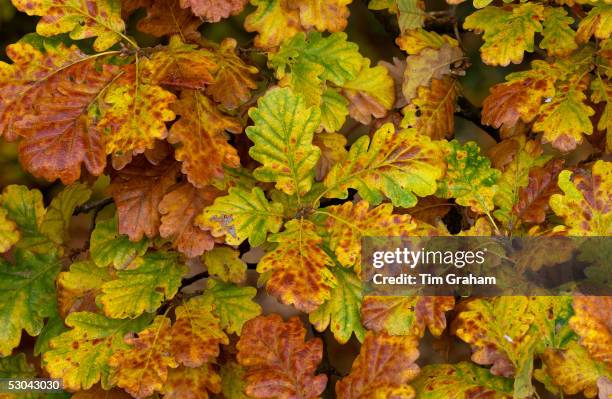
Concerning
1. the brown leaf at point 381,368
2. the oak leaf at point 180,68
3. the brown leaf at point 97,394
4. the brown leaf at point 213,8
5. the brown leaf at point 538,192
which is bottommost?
the brown leaf at point 97,394

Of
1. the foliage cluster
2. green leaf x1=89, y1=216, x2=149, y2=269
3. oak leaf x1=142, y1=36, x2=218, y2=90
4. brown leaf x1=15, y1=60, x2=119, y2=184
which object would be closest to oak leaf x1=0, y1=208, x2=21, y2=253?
the foliage cluster

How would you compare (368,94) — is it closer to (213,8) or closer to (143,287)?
(213,8)

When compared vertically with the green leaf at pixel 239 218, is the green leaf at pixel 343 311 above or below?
below

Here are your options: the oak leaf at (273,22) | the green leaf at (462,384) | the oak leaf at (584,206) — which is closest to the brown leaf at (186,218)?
the oak leaf at (273,22)

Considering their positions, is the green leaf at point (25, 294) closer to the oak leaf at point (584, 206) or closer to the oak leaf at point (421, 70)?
the oak leaf at point (421, 70)

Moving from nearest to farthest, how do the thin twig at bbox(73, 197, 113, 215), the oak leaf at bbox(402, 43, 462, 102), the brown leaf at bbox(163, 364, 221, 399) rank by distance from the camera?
1. the brown leaf at bbox(163, 364, 221, 399)
2. the oak leaf at bbox(402, 43, 462, 102)
3. the thin twig at bbox(73, 197, 113, 215)

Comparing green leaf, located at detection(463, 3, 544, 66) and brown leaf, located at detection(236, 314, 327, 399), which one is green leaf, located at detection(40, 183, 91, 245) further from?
green leaf, located at detection(463, 3, 544, 66)

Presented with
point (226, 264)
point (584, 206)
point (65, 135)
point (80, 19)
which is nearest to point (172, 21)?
point (80, 19)
